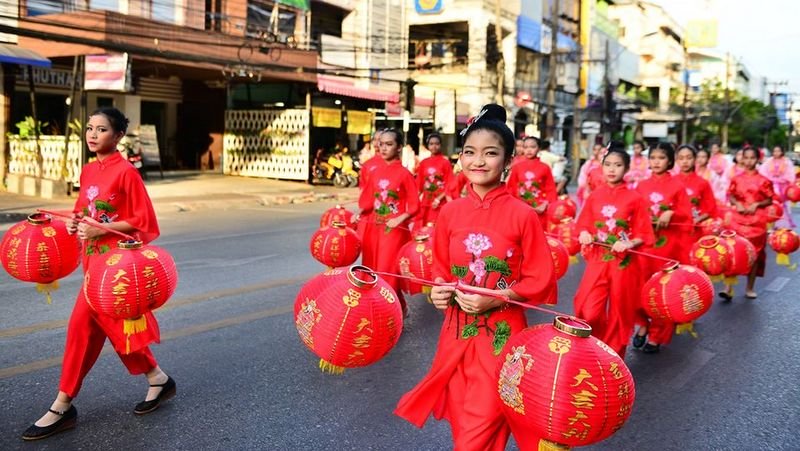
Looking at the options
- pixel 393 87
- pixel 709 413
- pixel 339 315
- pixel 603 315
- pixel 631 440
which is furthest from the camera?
pixel 393 87

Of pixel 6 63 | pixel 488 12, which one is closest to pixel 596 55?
pixel 488 12

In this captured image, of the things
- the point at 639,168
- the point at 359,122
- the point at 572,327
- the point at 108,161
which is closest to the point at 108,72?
the point at 359,122

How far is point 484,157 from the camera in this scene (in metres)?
2.86

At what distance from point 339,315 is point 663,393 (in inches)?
116

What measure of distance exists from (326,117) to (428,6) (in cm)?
1181

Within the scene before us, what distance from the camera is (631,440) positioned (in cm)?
396

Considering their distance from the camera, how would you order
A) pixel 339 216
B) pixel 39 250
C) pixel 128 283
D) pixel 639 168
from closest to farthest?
pixel 128 283 → pixel 39 250 → pixel 339 216 → pixel 639 168

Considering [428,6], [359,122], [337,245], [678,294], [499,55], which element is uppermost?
[428,6]

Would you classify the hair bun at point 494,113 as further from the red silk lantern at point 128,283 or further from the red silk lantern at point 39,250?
the red silk lantern at point 39,250

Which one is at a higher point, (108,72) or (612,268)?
(108,72)

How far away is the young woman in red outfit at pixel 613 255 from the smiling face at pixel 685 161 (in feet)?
7.23

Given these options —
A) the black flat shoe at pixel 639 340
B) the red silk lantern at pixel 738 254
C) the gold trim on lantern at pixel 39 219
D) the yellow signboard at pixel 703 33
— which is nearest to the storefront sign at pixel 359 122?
the red silk lantern at pixel 738 254

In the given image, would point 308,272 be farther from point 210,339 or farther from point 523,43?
point 523,43

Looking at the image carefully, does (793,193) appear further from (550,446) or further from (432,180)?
(550,446)
